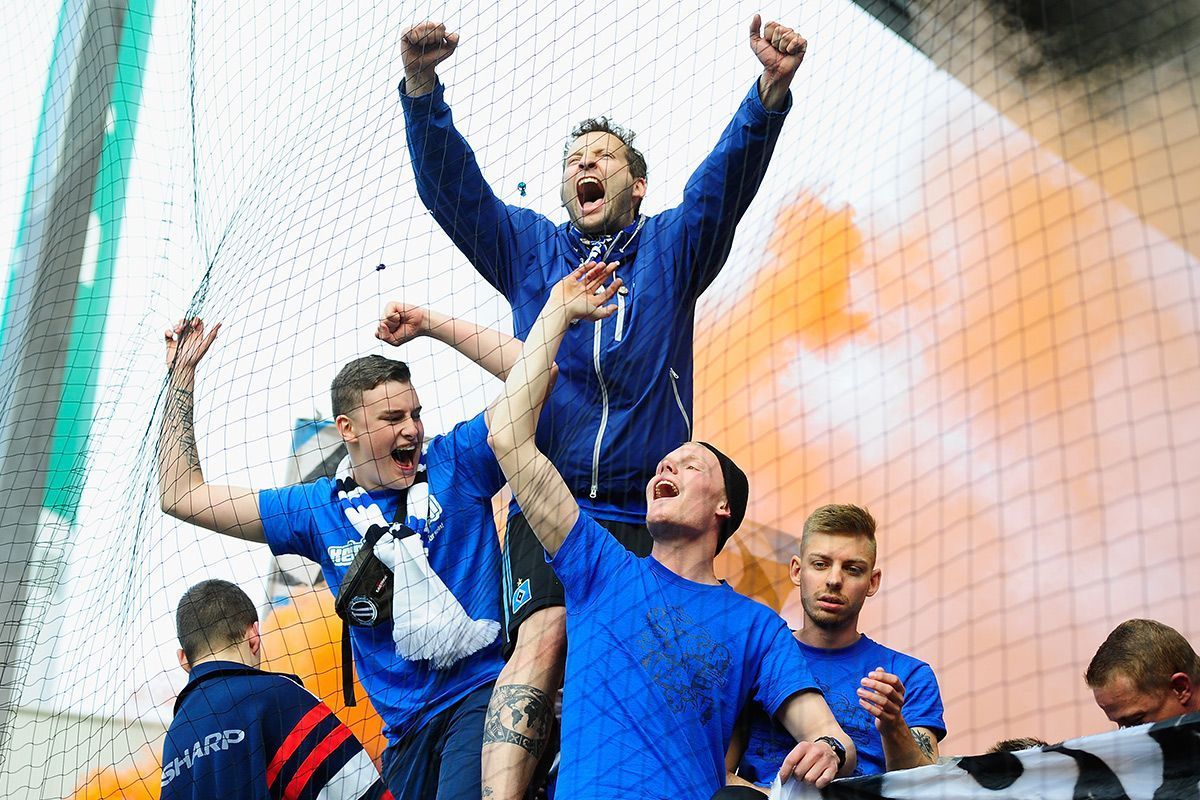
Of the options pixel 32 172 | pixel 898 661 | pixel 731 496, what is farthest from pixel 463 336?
pixel 32 172

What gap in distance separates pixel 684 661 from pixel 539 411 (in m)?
0.45

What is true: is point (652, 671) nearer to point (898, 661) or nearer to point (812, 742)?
point (812, 742)

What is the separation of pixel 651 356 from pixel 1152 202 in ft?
12.9

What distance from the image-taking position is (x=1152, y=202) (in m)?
5.55

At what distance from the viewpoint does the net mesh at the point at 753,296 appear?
2.86 meters

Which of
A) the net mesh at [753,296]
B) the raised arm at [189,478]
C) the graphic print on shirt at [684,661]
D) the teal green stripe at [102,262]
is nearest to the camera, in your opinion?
the graphic print on shirt at [684,661]

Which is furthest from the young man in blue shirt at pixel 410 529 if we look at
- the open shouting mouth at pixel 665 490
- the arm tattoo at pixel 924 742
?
the arm tattoo at pixel 924 742

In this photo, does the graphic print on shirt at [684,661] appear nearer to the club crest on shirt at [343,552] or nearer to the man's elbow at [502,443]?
the man's elbow at [502,443]

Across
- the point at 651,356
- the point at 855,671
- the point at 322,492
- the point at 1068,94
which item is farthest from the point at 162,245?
the point at 1068,94

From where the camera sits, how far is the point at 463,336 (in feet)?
8.16

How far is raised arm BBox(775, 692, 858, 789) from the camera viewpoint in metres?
1.73

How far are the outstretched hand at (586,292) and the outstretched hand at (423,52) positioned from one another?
57 centimetres

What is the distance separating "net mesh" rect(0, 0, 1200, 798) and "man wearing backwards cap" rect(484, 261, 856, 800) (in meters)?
0.82

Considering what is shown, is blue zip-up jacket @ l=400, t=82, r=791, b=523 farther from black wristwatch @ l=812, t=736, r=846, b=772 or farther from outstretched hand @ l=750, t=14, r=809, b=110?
black wristwatch @ l=812, t=736, r=846, b=772
